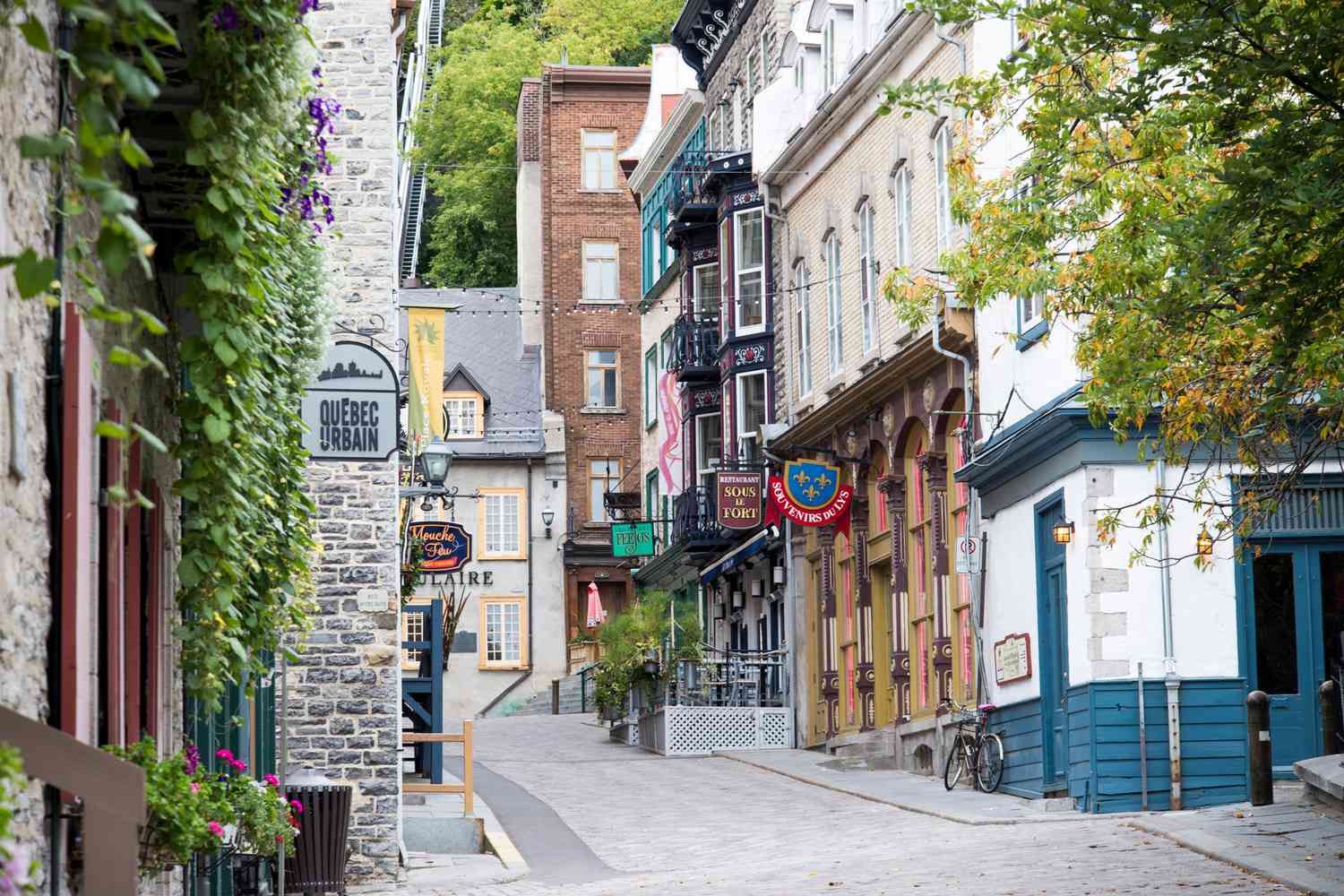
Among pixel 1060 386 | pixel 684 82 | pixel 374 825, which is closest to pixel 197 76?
pixel 374 825

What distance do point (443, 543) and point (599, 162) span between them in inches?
1194

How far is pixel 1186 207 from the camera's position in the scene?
13.1 meters

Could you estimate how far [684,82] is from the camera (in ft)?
162

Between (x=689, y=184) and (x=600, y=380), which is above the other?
(x=689, y=184)

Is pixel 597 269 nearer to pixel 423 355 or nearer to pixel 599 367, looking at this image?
pixel 599 367

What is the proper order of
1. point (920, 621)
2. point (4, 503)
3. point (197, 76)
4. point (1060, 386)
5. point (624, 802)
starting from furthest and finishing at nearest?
point (920, 621) → point (624, 802) → point (1060, 386) → point (197, 76) → point (4, 503)

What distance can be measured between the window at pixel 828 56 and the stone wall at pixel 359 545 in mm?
13667

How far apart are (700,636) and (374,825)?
16.5 metres

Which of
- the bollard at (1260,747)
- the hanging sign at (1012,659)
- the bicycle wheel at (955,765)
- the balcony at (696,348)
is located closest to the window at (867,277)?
the hanging sign at (1012,659)

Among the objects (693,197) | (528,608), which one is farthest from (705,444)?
(528,608)

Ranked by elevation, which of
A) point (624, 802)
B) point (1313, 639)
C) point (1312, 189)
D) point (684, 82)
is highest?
point (684, 82)

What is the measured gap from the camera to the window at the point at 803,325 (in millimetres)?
33094

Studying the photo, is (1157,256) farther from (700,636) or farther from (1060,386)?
(700,636)

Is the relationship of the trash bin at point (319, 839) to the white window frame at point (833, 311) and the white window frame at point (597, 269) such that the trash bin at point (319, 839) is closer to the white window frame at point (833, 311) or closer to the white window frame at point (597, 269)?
the white window frame at point (833, 311)
